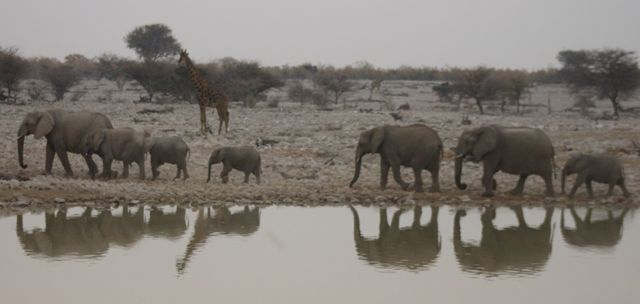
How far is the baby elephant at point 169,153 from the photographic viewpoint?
674 inches

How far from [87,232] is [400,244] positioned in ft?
13.2

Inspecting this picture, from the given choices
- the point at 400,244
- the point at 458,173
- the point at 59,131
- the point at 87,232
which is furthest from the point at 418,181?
the point at 59,131

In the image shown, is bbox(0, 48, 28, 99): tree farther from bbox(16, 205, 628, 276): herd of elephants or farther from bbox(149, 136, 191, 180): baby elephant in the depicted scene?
bbox(16, 205, 628, 276): herd of elephants

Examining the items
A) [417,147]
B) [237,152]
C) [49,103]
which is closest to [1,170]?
[237,152]

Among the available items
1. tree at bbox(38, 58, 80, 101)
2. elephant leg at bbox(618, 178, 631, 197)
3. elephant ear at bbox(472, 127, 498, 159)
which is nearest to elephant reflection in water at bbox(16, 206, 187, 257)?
elephant ear at bbox(472, 127, 498, 159)

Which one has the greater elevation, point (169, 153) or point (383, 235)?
point (169, 153)

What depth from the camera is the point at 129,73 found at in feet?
143

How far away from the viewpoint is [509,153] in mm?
15773

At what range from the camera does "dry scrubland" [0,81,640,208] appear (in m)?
14.6

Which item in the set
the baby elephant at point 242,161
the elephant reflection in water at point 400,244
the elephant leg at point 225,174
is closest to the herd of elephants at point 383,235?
the elephant reflection in water at point 400,244

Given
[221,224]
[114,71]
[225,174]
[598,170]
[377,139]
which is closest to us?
[221,224]

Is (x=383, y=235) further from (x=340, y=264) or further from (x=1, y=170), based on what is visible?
(x=1, y=170)

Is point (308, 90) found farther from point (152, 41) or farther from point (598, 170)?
point (598, 170)

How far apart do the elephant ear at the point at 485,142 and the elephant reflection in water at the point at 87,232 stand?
5456 millimetres
